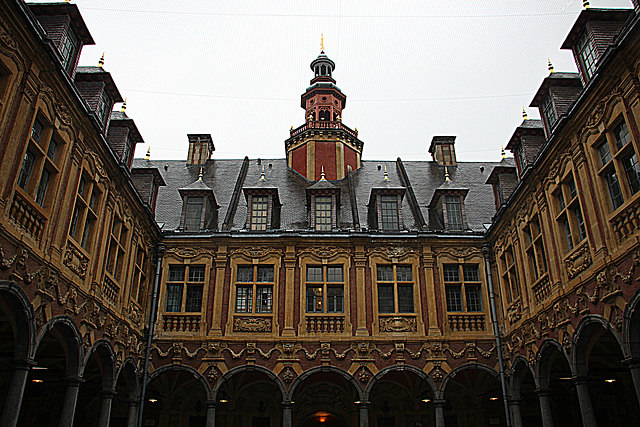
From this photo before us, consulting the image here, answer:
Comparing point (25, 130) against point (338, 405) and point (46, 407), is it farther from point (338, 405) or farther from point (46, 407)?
point (338, 405)

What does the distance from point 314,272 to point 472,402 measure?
23.2ft

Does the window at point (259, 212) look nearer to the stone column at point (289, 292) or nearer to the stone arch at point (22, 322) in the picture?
the stone column at point (289, 292)

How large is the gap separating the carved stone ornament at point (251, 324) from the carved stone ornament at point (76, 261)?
558 cm

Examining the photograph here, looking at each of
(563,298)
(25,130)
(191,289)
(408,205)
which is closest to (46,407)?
(191,289)

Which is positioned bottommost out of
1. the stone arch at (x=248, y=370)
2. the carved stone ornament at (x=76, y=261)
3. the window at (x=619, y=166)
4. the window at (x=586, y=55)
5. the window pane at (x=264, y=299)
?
the stone arch at (x=248, y=370)

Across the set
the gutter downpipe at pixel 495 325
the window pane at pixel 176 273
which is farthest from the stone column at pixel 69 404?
the gutter downpipe at pixel 495 325

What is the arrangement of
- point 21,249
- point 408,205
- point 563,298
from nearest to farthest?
point 21,249, point 563,298, point 408,205

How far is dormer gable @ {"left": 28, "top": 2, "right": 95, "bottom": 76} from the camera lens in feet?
36.8

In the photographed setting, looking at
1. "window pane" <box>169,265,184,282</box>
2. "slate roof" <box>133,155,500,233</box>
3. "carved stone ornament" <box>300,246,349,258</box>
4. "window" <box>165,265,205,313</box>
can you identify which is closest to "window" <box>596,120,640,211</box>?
"slate roof" <box>133,155,500,233</box>

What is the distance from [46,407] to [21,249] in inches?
385

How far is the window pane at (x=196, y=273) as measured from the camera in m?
17.4

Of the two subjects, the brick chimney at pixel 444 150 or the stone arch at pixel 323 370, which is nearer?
the stone arch at pixel 323 370

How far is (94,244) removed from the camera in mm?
12750

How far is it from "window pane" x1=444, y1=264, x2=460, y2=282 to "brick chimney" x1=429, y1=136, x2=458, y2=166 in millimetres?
7431
